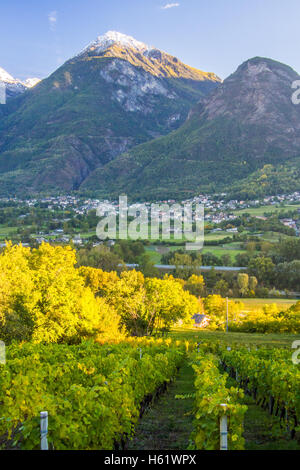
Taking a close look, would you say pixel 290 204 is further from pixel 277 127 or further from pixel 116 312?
pixel 116 312

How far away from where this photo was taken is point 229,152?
153 m

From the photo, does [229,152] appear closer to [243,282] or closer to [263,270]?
[263,270]

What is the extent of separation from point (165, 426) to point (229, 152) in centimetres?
15110

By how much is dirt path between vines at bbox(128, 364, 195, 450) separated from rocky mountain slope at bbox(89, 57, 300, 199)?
130 meters

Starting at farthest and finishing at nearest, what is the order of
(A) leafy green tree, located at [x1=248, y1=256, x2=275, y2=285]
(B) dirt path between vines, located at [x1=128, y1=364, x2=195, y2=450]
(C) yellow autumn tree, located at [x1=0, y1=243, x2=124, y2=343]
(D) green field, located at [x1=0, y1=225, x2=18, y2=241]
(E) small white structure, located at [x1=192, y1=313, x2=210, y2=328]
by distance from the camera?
(D) green field, located at [x1=0, y1=225, x2=18, y2=241]
(A) leafy green tree, located at [x1=248, y1=256, x2=275, y2=285]
(E) small white structure, located at [x1=192, y1=313, x2=210, y2=328]
(C) yellow autumn tree, located at [x1=0, y1=243, x2=124, y2=343]
(B) dirt path between vines, located at [x1=128, y1=364, x2=195, y2=450]

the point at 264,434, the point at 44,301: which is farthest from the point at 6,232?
the point at 264,434

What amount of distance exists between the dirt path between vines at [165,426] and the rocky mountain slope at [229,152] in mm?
129501

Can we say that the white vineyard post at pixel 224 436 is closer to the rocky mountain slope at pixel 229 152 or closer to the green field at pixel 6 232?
the green field at pixel 6 232

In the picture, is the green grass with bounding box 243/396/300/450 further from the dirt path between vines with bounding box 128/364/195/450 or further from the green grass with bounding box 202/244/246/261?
the green grass with bounding box 202/244/246/261

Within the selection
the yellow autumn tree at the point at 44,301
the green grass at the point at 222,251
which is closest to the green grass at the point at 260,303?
the green grass at the point at 222,251

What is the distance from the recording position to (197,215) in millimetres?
126375

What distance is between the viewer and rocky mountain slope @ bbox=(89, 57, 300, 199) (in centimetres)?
14662

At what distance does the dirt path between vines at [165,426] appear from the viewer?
26.3ft

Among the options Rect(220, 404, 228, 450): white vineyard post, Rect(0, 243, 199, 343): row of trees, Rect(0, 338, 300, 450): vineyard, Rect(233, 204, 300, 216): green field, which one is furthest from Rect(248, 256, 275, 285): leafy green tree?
Rect(220, 404, 228, 450): white vineyard post
